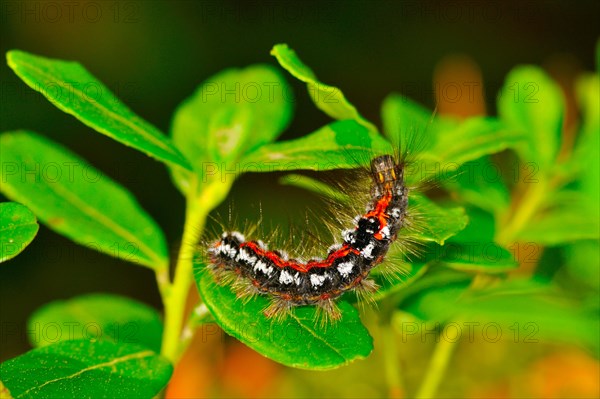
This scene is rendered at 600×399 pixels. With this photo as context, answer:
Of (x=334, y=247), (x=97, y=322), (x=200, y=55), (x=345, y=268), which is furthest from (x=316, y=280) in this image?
(x=200, y=55)

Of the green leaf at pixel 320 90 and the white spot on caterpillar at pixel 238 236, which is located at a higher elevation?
the green leaf at pixel 320 90

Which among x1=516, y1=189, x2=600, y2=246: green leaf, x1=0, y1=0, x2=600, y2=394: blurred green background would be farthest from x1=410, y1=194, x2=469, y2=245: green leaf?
x1=0, y1=0, x2=600, y2=394: blurred green background

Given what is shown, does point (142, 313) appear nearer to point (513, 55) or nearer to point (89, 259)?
point (89, 259)

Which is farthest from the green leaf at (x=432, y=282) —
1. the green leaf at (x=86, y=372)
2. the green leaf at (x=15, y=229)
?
the green leaf at (x=15, y=229)

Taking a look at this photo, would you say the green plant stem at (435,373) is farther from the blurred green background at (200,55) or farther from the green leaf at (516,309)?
the blurred green background at (200,55)

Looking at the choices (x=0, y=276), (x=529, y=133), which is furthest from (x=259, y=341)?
(x=0, y=276)

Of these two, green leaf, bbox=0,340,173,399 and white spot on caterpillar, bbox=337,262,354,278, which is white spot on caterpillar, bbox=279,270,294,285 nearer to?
white spot on caterpillar, bbox=337,262,354,278

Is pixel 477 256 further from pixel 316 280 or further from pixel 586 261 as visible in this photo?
pixel 586 261
